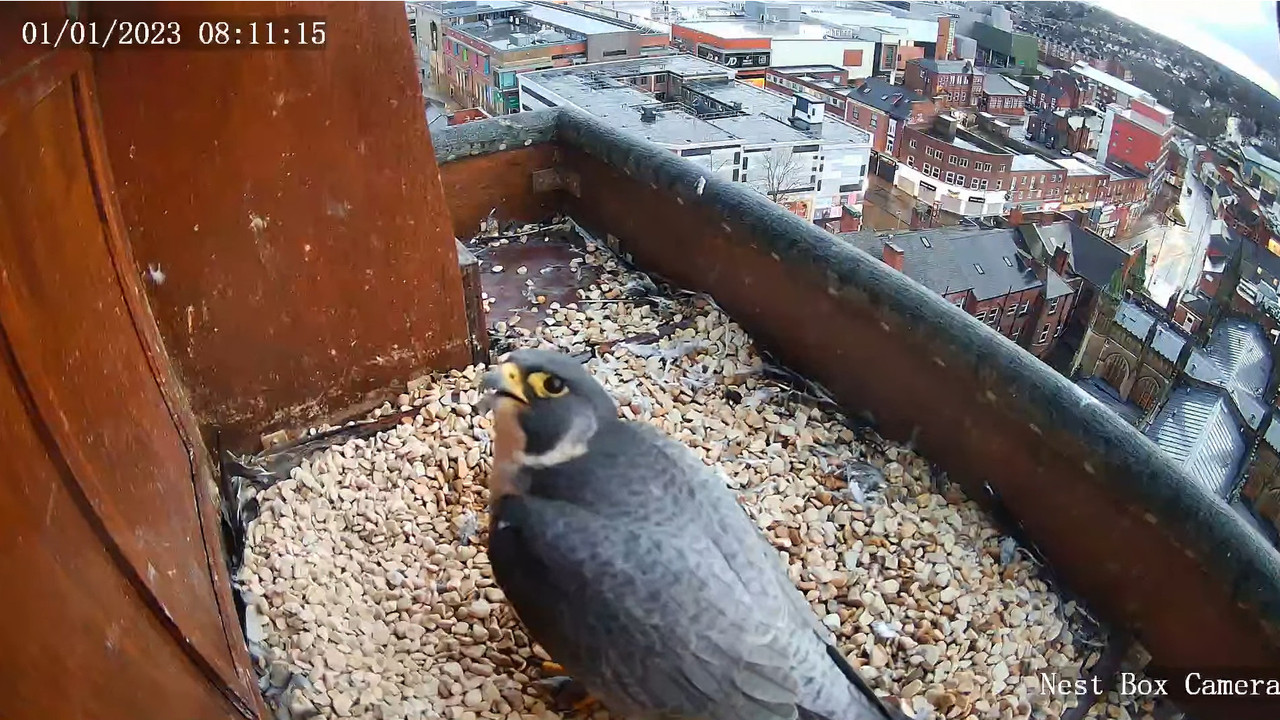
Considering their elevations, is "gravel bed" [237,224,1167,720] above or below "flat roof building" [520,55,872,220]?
below

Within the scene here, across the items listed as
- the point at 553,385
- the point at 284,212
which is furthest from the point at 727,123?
the point at 553,385

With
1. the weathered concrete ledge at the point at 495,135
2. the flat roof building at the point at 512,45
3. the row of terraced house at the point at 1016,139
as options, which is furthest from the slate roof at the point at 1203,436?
the weathered concrete ledge at the point at 495,135

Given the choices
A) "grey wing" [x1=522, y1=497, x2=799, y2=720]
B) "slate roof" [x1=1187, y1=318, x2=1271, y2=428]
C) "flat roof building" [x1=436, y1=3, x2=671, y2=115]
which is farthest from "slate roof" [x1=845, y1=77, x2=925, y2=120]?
"grey wing" [x1=522, y1=497, x2=799, y2=720]

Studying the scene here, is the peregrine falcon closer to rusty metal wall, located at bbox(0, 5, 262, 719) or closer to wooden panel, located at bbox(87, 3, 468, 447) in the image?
rusty metal wall, located at bbox(0, 5, 262, 719)

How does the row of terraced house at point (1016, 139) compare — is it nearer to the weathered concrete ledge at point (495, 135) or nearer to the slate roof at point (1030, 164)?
the slate roof at point (1030, 164)

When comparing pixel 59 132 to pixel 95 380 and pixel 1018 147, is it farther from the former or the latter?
pixel 1018 147

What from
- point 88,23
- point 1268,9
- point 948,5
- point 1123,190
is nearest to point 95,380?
point 88,23

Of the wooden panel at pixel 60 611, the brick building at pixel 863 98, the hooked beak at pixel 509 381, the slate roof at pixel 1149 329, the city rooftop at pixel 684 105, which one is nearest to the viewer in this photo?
the wooden panel at pixel 60 611
